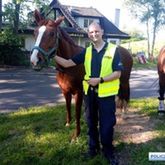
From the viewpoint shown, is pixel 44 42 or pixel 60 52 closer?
pixel 44 42

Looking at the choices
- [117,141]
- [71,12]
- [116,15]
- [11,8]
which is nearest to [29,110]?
[117,141]

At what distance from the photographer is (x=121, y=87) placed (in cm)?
787

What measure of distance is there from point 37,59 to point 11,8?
22.0 m

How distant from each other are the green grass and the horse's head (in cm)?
152

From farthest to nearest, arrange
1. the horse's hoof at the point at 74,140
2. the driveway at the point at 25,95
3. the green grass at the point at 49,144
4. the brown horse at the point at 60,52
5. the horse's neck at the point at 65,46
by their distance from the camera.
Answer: the driveway at the point at 25,95 < the horse's hoof at the point at 74,140 < the horse's neck at the point at 65,46 < the green grass at the point at 49,144 < the brown horse at the point at 60,52

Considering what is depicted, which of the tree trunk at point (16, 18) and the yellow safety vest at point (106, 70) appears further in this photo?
the tree trunk at point (16, 18)

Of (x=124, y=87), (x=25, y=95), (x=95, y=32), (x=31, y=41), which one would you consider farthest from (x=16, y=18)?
(x=95, y=32)

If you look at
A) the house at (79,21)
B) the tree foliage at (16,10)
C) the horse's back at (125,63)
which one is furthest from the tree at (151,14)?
the horse's back at (125,63)

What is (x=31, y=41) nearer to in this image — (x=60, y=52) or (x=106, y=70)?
(x=60, y=52)

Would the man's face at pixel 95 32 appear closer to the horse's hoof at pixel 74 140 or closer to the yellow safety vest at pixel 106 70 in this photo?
the yellow safety vest at pixel 106 70

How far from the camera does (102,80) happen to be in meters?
4.72

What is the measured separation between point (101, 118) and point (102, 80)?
0.59 meters

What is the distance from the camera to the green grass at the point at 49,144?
17.3 ft

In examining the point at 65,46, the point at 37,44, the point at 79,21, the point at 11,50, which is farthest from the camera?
the point at 79,21
